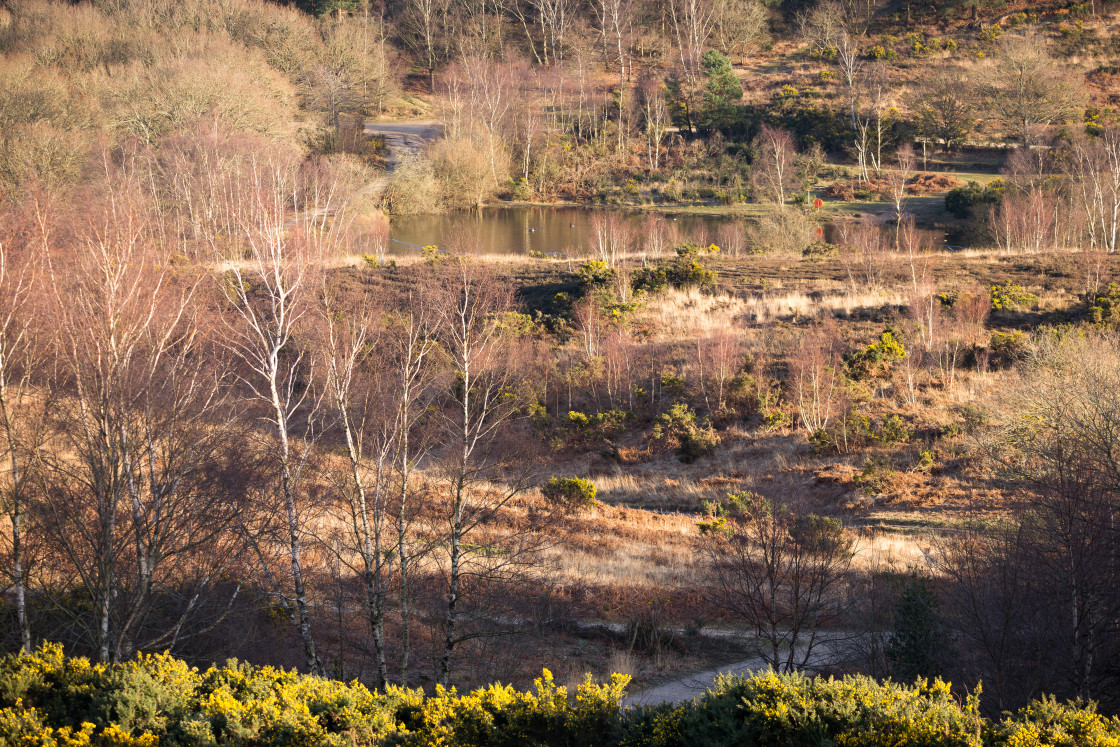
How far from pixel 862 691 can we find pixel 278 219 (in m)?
8.90

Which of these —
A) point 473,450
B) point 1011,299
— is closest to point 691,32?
point 1011,299

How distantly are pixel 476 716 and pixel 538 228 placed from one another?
163ft

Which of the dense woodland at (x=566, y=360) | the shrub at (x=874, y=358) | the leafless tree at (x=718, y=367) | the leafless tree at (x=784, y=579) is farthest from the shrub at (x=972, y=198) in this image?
the leafless tree at (x=784, y=579)

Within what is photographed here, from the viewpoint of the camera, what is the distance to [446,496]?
1916 cm

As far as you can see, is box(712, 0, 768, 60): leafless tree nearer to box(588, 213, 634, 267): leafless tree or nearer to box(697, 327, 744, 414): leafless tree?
box(588, 213, 634, 267): leafless tree

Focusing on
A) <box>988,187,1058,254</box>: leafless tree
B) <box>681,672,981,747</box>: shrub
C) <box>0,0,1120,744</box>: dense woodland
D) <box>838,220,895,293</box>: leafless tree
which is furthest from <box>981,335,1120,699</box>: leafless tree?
<box>988,187,1058,254</box>: leafless tree

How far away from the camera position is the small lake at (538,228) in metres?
45.6

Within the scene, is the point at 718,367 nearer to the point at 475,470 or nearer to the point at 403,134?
the point at 475,470

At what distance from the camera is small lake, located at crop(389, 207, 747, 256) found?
45594 mm

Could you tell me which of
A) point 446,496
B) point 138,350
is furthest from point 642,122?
point 138,350

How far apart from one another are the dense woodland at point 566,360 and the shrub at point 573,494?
0.40ft

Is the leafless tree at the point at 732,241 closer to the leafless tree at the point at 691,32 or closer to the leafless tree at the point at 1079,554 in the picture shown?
the leafless tree at the point at 1079,554

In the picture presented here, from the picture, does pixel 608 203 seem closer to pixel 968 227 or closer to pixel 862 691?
pixel 968 227

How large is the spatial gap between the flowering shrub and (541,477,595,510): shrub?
12.7m
